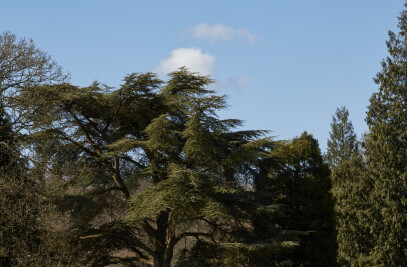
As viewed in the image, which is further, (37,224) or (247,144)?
(247,144)

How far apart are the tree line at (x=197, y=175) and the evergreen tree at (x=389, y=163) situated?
40 millimetres

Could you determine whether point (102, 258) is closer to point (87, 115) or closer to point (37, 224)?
point (87, 115)

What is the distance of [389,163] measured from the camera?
20.0 metres

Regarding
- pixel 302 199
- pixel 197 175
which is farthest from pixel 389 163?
pixel 197 175

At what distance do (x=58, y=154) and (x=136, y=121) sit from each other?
3.39m

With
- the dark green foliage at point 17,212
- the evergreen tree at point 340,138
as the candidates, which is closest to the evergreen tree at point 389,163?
the dark green foliage at point 17,212

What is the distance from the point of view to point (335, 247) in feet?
74.4

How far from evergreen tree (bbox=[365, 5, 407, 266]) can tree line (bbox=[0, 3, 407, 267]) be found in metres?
0.04

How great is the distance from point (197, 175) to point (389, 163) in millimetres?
6642

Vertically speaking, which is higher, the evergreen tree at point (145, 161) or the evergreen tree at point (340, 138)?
the evergreen tree at point (340, 138)

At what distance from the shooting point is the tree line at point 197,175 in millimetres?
19719

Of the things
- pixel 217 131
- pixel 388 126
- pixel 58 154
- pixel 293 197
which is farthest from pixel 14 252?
pixel 388 126

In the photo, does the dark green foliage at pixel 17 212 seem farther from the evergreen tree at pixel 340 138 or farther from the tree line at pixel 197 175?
the evergreen tree at pixel 340 138

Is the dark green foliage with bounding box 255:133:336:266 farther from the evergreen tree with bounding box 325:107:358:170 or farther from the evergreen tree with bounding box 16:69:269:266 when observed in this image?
the evergreen tree with bounding box 325:107:358:170
